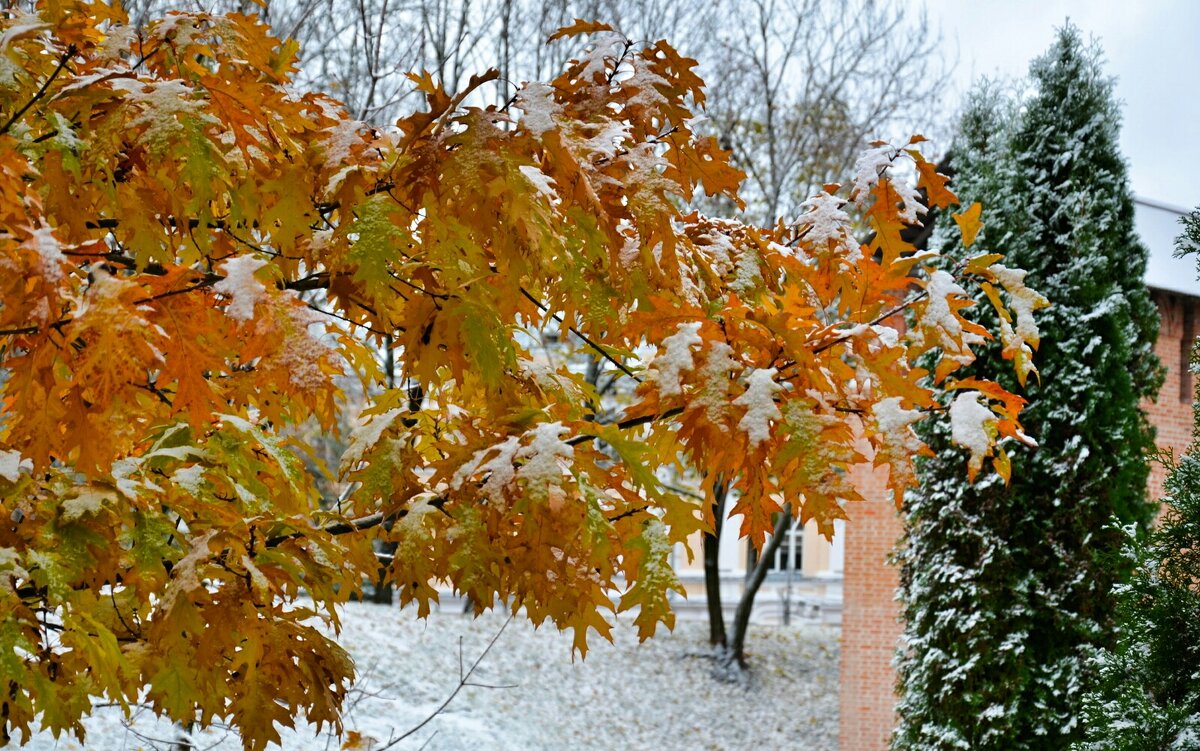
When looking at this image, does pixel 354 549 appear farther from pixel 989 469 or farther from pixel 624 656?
pixel 624 656

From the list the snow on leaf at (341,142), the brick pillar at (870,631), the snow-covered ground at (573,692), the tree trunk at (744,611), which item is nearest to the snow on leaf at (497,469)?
the snow on leaf at (341,142)

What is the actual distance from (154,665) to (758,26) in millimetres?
13709

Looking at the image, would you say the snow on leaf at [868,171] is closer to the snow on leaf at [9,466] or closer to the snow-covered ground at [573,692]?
the snow on leaf at [9,466]

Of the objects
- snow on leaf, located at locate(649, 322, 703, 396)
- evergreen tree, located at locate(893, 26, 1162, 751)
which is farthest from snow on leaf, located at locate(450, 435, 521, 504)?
evergreen tree, located at locate(893, 26, 1162, 751)

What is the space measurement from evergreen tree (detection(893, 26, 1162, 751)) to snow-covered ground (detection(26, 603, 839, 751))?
4140 millimetres

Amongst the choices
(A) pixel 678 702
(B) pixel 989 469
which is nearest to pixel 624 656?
(A) pixel 678 702

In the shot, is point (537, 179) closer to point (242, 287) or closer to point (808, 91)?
point (242, 287)

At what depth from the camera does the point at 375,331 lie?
8.68 ft

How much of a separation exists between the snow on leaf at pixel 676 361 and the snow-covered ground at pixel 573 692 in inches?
291

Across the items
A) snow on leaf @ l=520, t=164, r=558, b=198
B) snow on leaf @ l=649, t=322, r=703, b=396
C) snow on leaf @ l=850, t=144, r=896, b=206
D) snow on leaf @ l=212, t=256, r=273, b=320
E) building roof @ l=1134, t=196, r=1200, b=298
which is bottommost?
snow on leaf @ l=649, t=322, r=703, b=396

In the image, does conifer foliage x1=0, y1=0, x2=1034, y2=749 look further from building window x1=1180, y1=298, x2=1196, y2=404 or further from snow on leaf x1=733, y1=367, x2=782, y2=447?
building window x1=1180, y1=298, x2=1196, y2=404

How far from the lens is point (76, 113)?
2330mm

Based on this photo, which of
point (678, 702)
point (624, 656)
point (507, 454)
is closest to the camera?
point (507, 454)

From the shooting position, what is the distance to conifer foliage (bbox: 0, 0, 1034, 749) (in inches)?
80.4
